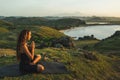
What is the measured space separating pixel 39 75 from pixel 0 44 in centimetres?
→ 3255

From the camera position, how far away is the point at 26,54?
14.6 m

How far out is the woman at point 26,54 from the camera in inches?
569

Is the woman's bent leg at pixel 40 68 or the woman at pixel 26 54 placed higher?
the woman at pixel 26 54

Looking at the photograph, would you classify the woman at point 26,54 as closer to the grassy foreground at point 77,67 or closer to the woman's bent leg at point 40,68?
the woman's bent leg at point 40,68

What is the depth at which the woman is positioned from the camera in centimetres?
1445

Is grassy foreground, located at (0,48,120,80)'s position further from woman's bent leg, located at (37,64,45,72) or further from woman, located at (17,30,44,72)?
woman, located at (17,30,44,72)

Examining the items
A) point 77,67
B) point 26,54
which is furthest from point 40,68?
point 77,67

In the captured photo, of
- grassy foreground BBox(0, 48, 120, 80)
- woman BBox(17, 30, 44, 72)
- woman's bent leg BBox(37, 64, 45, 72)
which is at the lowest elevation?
grassy foreground BBox(0, 48, 120, 80)

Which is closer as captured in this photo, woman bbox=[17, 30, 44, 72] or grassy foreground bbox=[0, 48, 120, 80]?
woman bbox=[17, 30, 44, 72]

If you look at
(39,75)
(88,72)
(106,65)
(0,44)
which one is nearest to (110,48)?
(0,44)

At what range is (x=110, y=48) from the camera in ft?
143

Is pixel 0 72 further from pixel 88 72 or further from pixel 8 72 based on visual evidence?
pixel 88 72

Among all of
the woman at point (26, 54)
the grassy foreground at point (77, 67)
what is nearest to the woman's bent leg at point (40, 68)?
the woman at point (26, 54)

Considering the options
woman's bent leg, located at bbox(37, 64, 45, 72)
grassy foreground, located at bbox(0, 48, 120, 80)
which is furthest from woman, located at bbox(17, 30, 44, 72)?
grassy foreground, located at bbox(0, 48, 120, 80)
